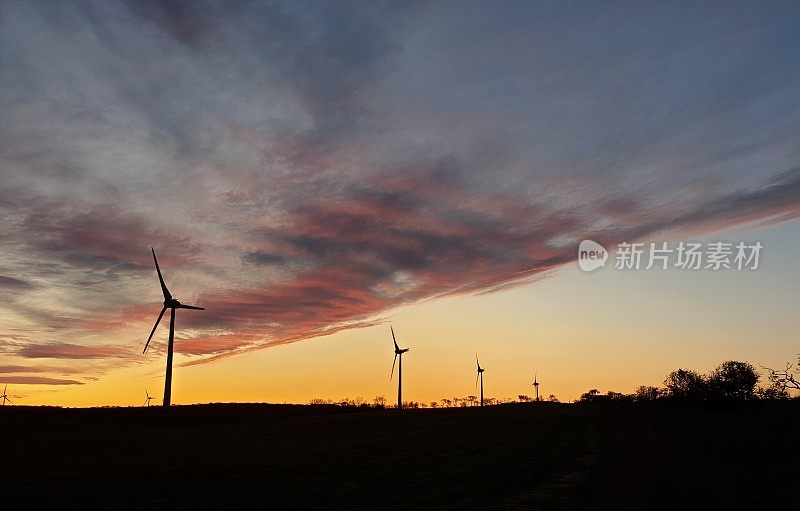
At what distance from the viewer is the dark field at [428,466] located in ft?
78.1

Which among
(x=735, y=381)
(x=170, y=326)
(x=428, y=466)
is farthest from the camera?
(x=735, y=381)

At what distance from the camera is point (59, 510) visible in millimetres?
21094

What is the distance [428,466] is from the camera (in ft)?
111

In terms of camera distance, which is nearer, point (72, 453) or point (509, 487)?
point (509, 487)

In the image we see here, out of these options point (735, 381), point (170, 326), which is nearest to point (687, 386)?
point (735, 381)

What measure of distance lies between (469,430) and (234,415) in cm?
4997

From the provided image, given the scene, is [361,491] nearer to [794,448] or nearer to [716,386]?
[794,448]

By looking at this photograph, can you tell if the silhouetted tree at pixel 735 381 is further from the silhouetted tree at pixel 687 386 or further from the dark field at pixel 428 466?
the dark field at pixel 428 466

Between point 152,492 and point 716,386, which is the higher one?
point 716,386

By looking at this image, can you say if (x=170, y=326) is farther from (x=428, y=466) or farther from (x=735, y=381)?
(x=735, y=381)

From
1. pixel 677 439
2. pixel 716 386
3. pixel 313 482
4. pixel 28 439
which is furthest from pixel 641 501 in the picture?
pixel 716 386

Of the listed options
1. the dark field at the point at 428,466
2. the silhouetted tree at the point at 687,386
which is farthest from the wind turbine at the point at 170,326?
the silhouetted tree at the point at 687,386

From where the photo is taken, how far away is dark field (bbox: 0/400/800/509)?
2380cm

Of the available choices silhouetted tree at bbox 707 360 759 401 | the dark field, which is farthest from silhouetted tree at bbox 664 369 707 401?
the dark field
